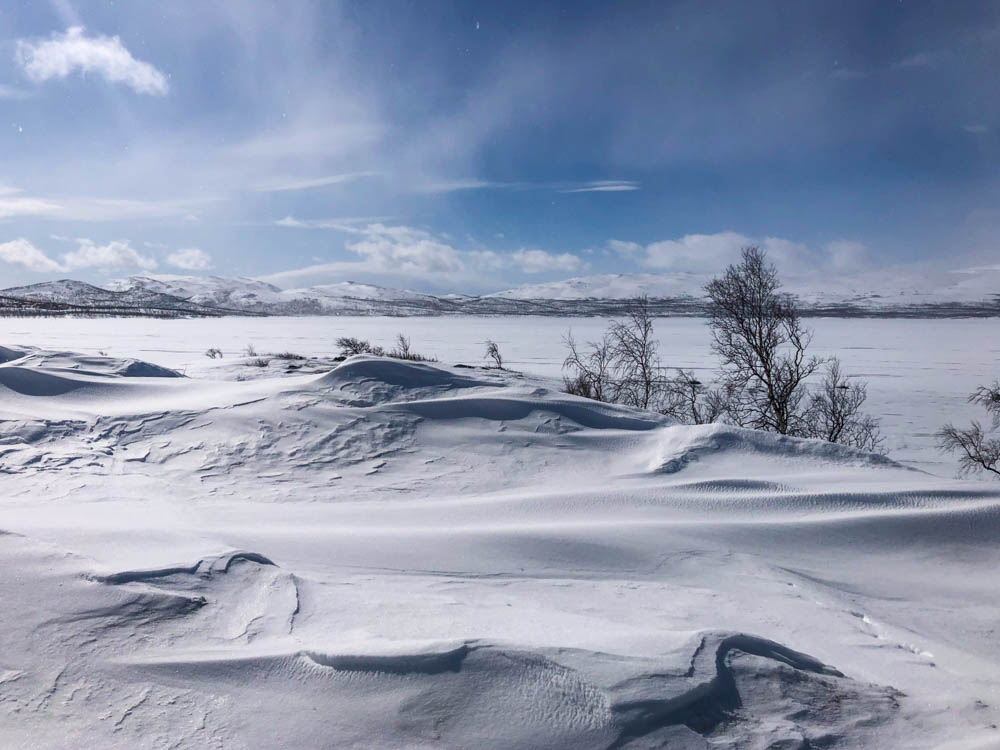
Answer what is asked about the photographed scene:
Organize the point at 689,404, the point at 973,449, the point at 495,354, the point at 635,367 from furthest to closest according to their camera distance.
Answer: the point at 495,354 < the point at 689,404 < the point at 635,367 < the point at 973,449

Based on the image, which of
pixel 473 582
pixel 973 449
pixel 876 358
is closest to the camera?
pixel 473 582

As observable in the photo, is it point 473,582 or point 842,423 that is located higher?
point 473,582

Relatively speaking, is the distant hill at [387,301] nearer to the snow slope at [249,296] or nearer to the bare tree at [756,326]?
the snow slope at [249,296]

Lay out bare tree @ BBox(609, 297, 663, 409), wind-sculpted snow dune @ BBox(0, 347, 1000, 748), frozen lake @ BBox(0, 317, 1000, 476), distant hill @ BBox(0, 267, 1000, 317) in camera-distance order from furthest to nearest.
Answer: distant hill @ BBox(0, 267, 1000, 317) < bare tree @ BBox(609, 297, 663, 409) < frozen lake @ BBox(0, 317, 1000, 476) < wind-sculpted snow dune @ BBox(0, 347, 1000, 748)

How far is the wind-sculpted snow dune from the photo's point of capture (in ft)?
5.10

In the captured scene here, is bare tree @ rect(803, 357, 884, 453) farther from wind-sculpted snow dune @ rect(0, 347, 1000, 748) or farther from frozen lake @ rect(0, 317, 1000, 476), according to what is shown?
wind-sculpted snow dune @ rect(0, 347, 1000, 748)

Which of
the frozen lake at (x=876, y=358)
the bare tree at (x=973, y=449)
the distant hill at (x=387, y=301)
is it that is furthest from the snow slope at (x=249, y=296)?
the bare tree at (x=973, y=449)

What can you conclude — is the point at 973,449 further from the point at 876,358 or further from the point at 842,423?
the point at 876,358

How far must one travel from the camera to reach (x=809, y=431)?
1642 centimetres

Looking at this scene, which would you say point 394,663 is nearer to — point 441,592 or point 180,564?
point 441,592

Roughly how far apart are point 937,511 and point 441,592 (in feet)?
8.17

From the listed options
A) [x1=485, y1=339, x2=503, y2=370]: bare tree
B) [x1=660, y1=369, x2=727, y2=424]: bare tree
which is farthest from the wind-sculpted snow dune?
[x1=485, y1=339, x2=503, y2=370]: bare tree

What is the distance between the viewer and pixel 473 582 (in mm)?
2451

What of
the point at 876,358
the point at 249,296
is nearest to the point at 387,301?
the point at 249,296
